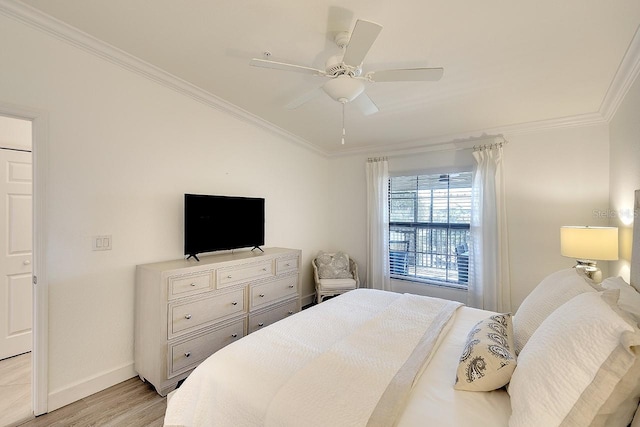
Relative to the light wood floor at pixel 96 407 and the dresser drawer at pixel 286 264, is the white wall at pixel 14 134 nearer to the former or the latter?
the light wood floor at pixel 96 407

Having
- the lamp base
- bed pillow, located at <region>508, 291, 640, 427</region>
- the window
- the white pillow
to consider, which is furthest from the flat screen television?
the lamp base

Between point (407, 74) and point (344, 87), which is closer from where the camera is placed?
point (407, 74)

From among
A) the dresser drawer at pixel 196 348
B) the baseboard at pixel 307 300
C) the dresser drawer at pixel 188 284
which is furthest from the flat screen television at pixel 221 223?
the baseboard at pixel 307 300

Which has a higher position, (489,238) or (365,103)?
(365,103)

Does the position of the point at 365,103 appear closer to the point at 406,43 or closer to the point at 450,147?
the point at 406,43

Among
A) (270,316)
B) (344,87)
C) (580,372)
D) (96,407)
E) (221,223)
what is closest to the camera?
(580,372)

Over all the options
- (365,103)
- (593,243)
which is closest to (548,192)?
(593,243)

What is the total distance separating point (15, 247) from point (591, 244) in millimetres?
5110

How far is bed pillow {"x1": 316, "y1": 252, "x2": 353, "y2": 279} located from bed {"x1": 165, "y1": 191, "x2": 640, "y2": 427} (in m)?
2.23

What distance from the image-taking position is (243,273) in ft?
8.83

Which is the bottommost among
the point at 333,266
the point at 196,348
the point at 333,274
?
the point at 196,348

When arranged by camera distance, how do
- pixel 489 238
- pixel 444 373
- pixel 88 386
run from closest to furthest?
pixel 444 373, pixel 88 386, pixel 489 238

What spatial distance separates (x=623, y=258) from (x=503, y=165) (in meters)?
1.45

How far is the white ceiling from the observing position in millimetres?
1627
